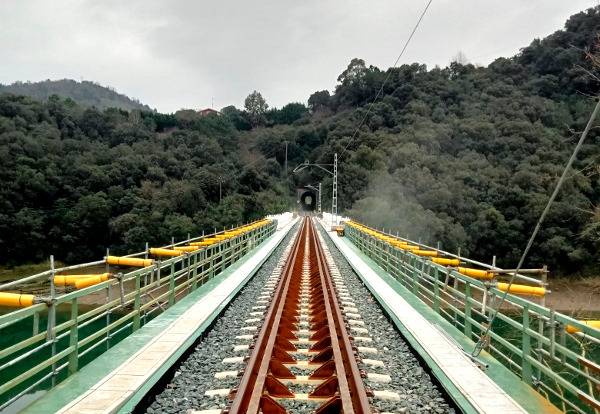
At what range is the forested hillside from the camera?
5012 centimetres

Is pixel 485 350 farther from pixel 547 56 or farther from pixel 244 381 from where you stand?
pixel 547 56

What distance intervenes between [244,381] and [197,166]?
75.9 m

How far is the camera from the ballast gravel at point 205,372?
4.83 m

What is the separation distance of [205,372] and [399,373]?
93.8 inches

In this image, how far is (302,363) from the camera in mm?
6066

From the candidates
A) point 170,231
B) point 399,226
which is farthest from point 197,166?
point 399,226

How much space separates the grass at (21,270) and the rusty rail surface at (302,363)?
167 feet

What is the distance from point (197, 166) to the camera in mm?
78625

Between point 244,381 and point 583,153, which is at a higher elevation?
point 583,153

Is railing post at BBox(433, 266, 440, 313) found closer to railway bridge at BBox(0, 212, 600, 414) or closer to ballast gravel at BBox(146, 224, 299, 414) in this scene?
railway bridge at BBox(0, 212, 600, 414)

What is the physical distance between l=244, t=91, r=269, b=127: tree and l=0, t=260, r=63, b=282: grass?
120m

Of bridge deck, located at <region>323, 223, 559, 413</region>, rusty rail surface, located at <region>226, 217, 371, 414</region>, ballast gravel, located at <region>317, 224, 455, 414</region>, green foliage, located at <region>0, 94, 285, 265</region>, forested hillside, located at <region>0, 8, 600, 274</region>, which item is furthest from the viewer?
green foliage, located at <region>0, 94, 285, 265</region>

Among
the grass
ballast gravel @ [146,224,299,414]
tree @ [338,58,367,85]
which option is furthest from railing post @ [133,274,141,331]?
tree @ [338,58,367,85]

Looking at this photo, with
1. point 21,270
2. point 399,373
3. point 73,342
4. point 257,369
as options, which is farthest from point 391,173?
point 73,342
